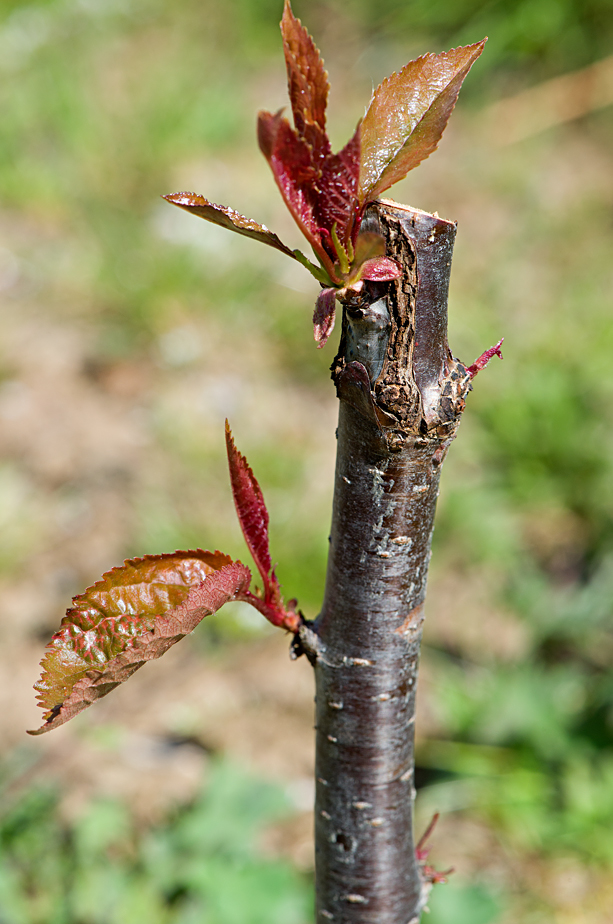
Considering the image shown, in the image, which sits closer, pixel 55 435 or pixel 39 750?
pixel 39 750

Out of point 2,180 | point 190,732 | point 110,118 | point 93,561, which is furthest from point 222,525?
point 110,118

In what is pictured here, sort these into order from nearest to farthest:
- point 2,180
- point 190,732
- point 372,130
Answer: point 372,130 < point 190,732 < point 2,180

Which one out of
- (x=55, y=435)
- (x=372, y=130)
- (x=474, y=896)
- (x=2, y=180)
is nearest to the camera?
(x=372, y=130)

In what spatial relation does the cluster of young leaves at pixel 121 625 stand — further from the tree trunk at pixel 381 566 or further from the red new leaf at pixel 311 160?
the red new leaf at pixel 311 160

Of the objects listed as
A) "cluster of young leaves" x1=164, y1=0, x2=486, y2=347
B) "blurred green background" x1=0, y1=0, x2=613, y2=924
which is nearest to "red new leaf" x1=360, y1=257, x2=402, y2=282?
"cluster of young leaves" x1=164, y1=0, x2=486, y2=347

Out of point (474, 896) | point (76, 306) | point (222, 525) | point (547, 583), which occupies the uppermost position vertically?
point (76, 306)

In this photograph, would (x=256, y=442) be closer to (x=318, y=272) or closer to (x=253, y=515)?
(x=253, y=515)

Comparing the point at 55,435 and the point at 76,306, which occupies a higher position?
the point at 76,306

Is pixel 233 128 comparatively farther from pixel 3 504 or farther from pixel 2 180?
pixel 3 504

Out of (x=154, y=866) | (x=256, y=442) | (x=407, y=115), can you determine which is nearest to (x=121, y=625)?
(x=407, y=115)
